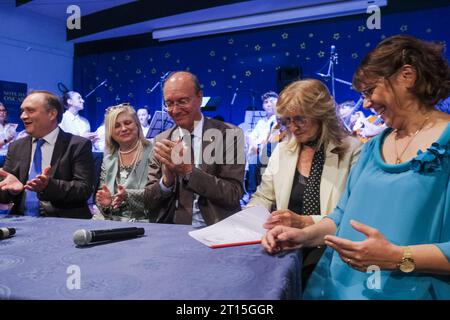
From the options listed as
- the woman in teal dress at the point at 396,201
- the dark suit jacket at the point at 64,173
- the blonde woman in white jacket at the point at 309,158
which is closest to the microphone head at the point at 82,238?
the woman in teal dress at the point at 396,201

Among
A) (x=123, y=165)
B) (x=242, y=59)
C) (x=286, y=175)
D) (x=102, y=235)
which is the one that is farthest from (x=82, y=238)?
(x=242, y=59)

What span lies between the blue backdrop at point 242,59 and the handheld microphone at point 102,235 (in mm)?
6526

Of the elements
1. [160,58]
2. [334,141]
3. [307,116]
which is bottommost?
[334,141]

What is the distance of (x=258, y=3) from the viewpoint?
6.71 meters

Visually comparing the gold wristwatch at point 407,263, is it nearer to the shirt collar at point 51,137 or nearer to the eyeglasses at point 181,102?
the eyeglasses at point 181,102

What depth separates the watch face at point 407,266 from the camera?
2.96 feet

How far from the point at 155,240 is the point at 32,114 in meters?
1.64

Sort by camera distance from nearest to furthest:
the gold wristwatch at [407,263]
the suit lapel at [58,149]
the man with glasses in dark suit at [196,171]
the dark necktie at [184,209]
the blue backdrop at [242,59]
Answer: the gold wristwatch at [407,263] < the man with glasses in dark suit at [196,171] < the dark necktie at [184,209] < the suit lapel at [58,149] < the blue backdrop at [242,59]

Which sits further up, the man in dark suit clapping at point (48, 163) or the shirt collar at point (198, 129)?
the shirt collar at point (198, 129)
